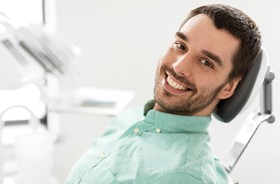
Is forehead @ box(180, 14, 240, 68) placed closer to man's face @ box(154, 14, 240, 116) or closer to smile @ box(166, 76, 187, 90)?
man's face @ box(154, 14, 240, 116)

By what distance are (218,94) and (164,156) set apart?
276mm

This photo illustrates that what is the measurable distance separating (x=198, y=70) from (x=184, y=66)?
1.8 inches

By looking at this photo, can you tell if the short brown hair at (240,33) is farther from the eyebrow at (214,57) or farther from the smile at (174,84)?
the smile at (174,84)

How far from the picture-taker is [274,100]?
1646mm

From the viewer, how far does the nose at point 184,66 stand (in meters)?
1.19

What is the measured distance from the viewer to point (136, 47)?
178cm

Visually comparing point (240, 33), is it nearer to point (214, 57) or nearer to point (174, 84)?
point (214, 57)

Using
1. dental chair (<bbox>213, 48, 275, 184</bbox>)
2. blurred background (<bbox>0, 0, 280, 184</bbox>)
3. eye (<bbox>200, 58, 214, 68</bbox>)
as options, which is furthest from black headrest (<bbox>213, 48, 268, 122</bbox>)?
blurred background (<bbox>0, 0, 280, 184</bbox>)

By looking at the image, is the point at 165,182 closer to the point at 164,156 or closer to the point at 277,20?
the point at 164,156

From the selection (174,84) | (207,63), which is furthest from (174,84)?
(207,63)

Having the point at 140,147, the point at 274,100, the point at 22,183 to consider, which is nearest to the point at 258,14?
the point at 274,100

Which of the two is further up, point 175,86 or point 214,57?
point 214,57

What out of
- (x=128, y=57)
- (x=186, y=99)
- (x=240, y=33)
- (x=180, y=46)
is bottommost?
(x=128, y=57)

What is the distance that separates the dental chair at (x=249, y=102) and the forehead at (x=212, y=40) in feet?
0.27
